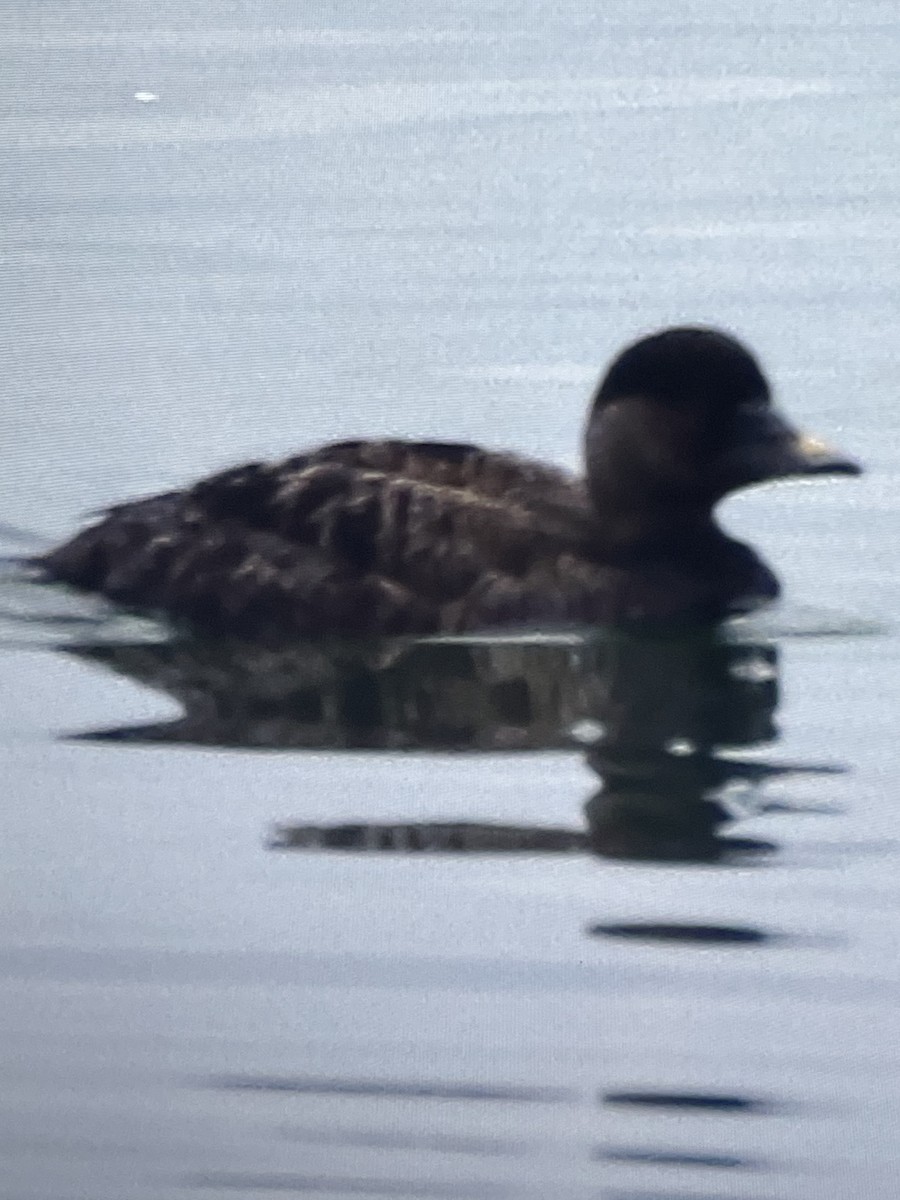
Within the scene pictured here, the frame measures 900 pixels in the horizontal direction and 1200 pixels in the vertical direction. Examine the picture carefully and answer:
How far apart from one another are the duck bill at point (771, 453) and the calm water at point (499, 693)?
14.4 inches

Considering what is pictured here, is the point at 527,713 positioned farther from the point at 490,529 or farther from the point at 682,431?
the point at 682,431

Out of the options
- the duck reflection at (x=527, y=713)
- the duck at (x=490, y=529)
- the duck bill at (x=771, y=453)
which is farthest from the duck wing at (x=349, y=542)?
the duck bill at (x=771, y=453)

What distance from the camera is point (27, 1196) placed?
7586 millimetres

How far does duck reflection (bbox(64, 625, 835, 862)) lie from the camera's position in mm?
9688

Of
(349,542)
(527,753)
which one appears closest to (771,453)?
(349,542)

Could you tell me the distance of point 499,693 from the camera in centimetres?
1127

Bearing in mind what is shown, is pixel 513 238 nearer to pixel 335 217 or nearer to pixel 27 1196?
pixel 335 217

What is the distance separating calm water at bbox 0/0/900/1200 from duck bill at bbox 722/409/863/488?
0.37m

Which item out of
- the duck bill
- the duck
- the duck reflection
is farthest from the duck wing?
the duck bill

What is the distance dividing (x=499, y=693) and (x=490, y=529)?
0.82 metres

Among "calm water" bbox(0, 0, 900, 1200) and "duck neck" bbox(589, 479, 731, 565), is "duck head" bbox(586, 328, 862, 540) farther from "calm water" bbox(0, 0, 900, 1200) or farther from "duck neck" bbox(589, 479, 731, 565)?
"calm water" bbox(0, 0, 900, 1200)

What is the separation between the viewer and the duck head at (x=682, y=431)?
12.1 m

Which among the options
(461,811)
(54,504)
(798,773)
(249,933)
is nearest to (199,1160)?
(249,933)

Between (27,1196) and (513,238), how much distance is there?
9932mm
